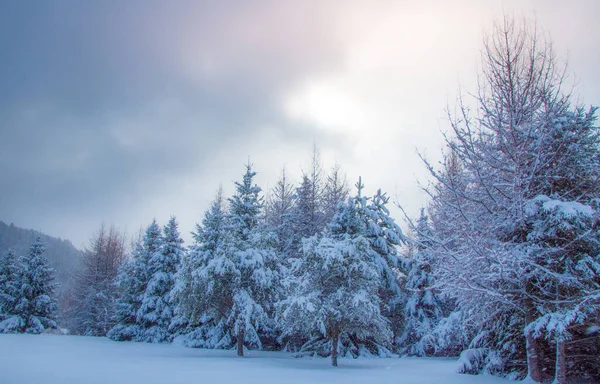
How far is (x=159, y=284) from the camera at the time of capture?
92.7ft

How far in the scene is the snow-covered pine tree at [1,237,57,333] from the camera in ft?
97.4

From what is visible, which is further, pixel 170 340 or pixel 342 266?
pixel 170 340

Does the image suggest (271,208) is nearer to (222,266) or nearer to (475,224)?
(222,266)

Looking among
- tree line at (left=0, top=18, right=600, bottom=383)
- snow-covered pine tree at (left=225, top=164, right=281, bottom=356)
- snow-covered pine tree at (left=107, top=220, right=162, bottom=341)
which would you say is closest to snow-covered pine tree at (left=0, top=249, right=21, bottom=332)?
tree line at (left=0, top=18, right=600, bottom=383)

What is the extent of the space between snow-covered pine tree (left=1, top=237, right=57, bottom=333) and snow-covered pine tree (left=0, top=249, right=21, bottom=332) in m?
0.20

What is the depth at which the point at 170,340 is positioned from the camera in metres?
27.3

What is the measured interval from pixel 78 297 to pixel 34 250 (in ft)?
32.9

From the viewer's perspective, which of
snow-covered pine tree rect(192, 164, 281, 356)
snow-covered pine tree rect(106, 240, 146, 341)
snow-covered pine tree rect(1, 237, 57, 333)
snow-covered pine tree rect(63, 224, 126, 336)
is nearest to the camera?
snow-covered pine tree rect(192, 164, 281, 356)

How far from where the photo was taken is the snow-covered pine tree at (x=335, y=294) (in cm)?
1546

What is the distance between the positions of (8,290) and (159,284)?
13.2 meters

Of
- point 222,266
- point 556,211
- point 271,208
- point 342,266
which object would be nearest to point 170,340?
point 222,266

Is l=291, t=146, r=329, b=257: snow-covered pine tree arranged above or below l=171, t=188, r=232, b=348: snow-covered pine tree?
above

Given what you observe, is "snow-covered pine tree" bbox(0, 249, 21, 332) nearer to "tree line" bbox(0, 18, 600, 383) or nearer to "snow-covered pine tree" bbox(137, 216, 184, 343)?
"tree line" bbox(0, 18, 600, 383)

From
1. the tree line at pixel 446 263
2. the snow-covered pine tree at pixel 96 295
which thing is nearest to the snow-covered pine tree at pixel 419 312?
the tree line at pixel 446 263
